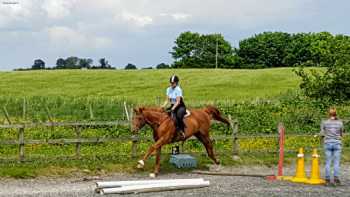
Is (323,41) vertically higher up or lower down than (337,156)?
higher up

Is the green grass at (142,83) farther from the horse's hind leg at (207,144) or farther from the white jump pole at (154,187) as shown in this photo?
the white jump pole at (154,187)

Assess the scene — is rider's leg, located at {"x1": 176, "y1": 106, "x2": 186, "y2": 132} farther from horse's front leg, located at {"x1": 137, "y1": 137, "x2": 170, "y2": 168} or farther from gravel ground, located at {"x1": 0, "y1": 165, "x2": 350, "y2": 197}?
gravel ground, located at {"x1": 0, "y1": 165, "x2": 350, "y2": 197}

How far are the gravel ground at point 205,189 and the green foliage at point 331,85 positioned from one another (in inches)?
461

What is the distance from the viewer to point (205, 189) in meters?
12.5

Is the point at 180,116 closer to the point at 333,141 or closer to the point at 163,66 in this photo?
the point at 333,141

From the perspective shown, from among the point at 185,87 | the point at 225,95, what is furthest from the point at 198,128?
the point at 185,87

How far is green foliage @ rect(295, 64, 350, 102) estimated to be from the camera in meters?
25.6

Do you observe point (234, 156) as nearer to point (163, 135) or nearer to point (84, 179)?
point (163, 135)

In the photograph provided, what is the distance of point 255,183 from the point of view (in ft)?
43.9

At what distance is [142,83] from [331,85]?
28.5 meters

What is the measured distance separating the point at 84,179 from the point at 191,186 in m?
2.57

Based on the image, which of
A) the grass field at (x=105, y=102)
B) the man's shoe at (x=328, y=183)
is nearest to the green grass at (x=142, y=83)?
the grass field at (x=105, y=102)

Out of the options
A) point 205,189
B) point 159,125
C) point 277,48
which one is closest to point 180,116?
point 159,125

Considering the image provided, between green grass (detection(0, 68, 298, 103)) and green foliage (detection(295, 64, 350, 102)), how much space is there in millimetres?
15495
